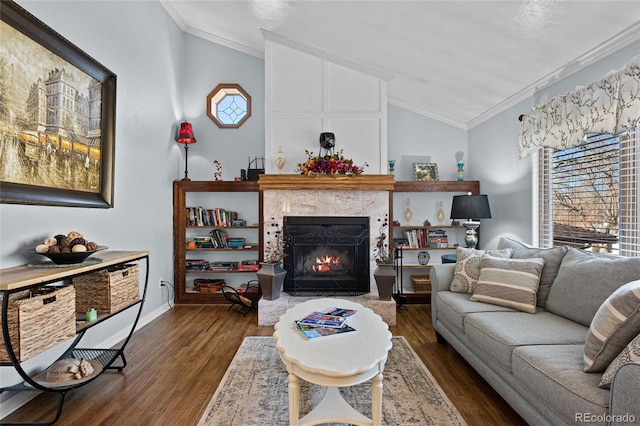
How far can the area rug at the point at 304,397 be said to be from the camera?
1.92 metres

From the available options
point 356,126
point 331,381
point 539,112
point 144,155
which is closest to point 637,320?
point 331,381

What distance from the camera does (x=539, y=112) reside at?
3119 millimetres

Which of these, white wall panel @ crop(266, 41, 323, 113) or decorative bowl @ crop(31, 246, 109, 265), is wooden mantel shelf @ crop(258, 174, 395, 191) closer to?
white wall panel @ crop(266, 41, 323, 113)

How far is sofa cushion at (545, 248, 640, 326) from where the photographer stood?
6.41ft

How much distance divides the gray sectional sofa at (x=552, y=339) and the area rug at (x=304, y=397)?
13.9 inches

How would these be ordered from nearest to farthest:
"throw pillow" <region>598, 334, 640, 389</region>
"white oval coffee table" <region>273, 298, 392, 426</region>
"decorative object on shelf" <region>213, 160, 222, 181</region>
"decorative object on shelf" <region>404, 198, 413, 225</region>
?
"throw pillow" <region>598, 334, 640, 389</region>
"white oval coffee table" <region>273, 298, 392, 426</region>
"decorative object on shelf" <region>213, 160, 222, 181</region>
"decorative object on shelf" <region>404, 198, 413, 225</region>

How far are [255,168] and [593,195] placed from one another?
365 cm

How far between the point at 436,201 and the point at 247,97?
301 cm

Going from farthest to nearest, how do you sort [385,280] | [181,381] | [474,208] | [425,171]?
[425,171]
[474,208]
[385,280]
[181,381]

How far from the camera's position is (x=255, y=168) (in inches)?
181

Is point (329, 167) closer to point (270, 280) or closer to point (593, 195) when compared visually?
point (270, 280)

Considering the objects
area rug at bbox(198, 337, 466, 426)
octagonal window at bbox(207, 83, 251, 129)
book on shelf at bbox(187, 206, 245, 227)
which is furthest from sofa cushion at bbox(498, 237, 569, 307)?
octagonal window at bbox(207, 83, 251, 129)

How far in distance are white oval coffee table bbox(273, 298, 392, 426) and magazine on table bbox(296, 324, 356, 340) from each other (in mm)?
27

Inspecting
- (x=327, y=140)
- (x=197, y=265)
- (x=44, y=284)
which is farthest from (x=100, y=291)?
(x=327, y=140)
